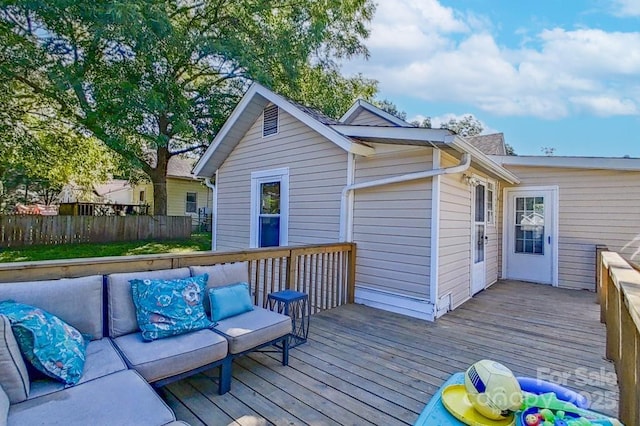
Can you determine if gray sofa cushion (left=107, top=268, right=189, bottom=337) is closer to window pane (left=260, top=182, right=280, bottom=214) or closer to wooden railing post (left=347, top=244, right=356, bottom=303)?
wooden railing post (left=347, top=244, right=356, bottom=303)

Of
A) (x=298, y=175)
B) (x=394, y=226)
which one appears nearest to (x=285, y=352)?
(x=394, y=226)

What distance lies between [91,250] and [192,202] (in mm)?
9895

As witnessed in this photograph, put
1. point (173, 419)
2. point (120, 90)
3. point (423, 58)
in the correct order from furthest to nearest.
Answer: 1. point (423, 58)
2. point (120, 90)
3. point (173, 419)

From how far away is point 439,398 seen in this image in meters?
1.65

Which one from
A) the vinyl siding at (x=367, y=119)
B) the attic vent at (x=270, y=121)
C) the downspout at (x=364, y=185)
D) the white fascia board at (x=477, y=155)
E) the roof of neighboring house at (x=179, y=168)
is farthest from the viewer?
the roof of neighboring house at (x=179, y=168)

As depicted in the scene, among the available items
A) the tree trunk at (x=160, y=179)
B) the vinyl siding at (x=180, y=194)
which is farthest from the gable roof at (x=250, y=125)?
the vinyl siding at (x=180, y=194)

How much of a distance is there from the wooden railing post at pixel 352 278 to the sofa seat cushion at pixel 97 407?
A: 3760mm

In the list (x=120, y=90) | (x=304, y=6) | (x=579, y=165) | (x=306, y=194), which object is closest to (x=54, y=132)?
(x=120, y=90)

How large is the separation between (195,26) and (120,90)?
3.63 metres

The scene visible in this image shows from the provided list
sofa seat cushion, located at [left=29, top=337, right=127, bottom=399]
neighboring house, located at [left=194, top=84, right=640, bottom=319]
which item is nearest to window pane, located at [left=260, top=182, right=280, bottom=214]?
neighboring house, located at [left=194, top=84, right=640, bottom=319]

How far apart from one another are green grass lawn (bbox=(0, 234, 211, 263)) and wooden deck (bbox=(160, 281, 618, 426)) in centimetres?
571

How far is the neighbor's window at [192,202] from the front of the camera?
1930 centimetres

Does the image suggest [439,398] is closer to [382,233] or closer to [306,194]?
[382,233]

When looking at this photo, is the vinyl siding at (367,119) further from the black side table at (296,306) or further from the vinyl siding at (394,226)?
the black side table at (296,306)
